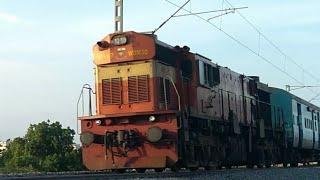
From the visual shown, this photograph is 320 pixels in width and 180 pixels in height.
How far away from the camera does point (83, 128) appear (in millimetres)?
14438

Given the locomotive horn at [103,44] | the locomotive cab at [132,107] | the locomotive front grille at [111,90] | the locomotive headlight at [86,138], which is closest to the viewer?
the locomotive cab at [132,107]

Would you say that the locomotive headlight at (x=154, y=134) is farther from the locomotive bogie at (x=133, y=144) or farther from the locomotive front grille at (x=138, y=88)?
the locomotive front grille at (x=138, y=88)

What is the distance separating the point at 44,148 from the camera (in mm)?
37594

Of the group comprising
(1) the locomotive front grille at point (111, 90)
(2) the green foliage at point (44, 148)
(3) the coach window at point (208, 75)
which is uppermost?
(3) the coach window at point (208, 75)

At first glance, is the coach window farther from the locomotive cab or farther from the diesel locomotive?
the locomotive cab

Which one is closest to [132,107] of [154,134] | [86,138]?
[154,134]

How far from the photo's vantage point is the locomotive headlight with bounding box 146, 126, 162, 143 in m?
13.3

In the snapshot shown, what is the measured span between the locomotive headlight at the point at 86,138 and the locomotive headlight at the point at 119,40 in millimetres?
2570

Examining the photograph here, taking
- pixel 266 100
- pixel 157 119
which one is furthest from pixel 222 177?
pixel 266 100

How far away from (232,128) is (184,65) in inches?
127

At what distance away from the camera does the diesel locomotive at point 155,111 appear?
13.7 m

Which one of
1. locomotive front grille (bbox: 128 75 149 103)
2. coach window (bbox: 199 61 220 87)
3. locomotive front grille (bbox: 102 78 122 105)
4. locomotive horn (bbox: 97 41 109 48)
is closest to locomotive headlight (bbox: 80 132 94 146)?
locomotive front grille (bbox: 102 78 122 105)

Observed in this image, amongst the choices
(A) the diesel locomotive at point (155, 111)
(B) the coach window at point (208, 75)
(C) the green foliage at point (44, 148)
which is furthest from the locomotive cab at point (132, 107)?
(C) the green foliage at point (44, 148)

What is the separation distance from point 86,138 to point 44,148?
80.3 ft
